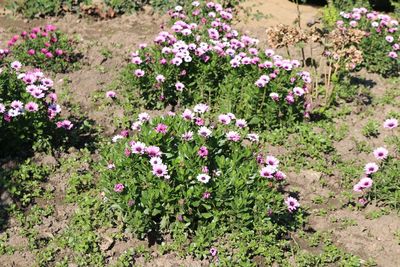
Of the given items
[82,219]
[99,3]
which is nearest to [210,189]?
[82,219]

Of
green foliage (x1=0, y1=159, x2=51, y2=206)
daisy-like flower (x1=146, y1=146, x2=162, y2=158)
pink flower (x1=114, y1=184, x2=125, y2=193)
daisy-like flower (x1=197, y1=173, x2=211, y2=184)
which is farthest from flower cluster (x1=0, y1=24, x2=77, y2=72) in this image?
daisy-like flower (x1=197, y1=173, x2=211, y2=184)

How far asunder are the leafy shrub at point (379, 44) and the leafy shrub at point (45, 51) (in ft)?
13.4

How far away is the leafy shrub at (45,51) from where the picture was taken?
25.1ft

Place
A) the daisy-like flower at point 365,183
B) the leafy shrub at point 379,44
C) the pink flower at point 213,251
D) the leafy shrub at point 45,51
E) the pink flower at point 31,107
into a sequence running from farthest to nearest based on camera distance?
the leafy shrub at point 379,44 < the leafy shrub at point 45,51 < the pink flower at point 31,107 < the daisy-like flower at point 365,183 < the pink flower at point 213,251

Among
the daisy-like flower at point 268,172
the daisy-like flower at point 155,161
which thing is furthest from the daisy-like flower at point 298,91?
the daisy-like flower at point 155,161

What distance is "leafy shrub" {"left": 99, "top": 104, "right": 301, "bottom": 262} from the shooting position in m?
4.86

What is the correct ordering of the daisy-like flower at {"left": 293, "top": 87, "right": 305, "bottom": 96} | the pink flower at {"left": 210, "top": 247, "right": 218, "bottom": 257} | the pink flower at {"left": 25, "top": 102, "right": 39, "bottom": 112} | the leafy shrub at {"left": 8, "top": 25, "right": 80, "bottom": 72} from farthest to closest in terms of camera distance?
1. the leafy shrub at {"left": 8, "top": 25, "right": 80, "bottom": 72}
2. the daisy-like flower at {"left": 293, "top": 87, "right": 305, "bottom": 96}
3. the pink flower at {"left": 25, "top": 102, "right": 39, "bottom": 112}
4. the pink flower at {"left": 210, "top": 247, "right": 218, "bottom": 257}

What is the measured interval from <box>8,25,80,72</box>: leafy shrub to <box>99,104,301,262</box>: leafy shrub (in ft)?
9.85

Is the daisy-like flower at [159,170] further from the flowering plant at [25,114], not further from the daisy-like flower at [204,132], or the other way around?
the flowering plant at [25,114]

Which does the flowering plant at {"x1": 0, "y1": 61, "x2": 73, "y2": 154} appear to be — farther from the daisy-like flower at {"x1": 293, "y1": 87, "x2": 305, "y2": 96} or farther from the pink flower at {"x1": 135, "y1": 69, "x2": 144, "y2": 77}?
the daisy-like flower at {"x1": 293, "y1": 87, "x2": 305, "y2": 96}

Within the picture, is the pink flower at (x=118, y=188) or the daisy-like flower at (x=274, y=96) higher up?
the daisy-like flower at (x=274, y=96)

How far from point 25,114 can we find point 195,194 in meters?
2.09

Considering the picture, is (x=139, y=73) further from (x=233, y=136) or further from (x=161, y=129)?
(x=233, y=136)

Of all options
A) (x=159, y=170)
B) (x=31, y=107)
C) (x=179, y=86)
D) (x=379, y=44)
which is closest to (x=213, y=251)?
(x=159, y=170)
